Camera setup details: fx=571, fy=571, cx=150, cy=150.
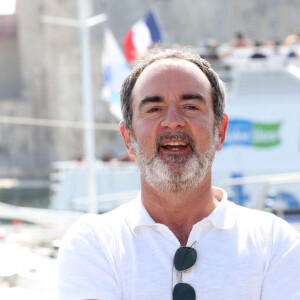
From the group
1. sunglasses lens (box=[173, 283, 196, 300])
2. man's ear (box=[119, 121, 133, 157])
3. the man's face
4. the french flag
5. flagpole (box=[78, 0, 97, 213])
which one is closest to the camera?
sunglasses lens (box=[173, 283, 196, 300])

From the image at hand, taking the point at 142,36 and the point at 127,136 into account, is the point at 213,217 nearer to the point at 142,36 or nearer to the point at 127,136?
the point at 127,136

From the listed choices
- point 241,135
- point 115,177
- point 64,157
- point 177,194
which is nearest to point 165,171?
point 177,194

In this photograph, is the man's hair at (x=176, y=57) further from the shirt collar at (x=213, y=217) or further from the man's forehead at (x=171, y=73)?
the shirt collar at (x=213, y=217)

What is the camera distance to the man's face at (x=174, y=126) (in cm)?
134

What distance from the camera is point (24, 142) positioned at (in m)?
27.4

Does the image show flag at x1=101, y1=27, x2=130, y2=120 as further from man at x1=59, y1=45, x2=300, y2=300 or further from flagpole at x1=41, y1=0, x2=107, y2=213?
man at x1=59, y1=45, x2=300, y2=300

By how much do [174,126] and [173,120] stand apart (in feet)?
0.05

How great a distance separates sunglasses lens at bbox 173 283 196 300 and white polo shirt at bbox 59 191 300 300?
0.01 m

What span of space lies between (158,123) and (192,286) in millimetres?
384

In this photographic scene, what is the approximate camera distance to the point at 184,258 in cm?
127

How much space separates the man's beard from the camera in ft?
4.37

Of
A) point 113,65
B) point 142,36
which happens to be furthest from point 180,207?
point 142,36

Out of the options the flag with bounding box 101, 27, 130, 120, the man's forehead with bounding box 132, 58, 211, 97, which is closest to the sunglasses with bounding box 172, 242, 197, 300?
the man's forehead with bounding box 132, 58, 211, 97

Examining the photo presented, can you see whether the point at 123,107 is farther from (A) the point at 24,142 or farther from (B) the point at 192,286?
(A) the point at 24,142
